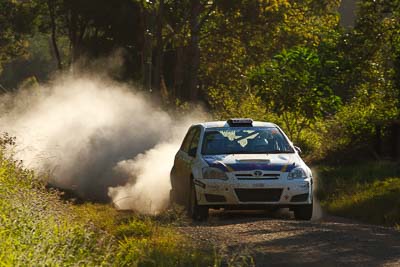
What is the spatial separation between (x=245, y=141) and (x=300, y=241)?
4.93 m

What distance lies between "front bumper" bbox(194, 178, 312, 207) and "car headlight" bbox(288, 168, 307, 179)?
11 centimetres

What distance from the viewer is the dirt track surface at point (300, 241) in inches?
477

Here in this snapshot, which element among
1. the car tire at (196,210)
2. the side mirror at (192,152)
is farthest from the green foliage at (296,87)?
the car tire at (196,210)

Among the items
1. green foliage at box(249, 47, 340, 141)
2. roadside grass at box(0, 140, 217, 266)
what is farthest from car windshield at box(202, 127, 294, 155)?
green foliage at box(249, 47, 340, 141)

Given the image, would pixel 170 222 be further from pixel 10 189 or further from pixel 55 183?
pixel 55 183

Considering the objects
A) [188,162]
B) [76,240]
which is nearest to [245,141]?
[188,162]

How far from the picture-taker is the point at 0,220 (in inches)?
478

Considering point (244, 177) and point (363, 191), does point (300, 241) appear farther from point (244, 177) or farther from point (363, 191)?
point (363, 191)

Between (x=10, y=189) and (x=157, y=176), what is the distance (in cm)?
752

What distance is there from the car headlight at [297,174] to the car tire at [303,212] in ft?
1.39

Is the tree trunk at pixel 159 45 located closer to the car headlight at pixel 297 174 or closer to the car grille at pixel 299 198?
the car headlight at pixel 297 174

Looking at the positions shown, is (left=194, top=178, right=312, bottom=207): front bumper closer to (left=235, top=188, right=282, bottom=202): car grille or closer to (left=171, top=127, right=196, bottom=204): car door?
(left=235, top=188, right=282, bottom=202): car grille

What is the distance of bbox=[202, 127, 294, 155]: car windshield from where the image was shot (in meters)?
18.0

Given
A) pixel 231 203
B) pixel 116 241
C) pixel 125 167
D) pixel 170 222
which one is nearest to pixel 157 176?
pixel 125 167
